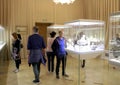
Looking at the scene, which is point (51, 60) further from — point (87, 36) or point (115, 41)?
point (115, 41)

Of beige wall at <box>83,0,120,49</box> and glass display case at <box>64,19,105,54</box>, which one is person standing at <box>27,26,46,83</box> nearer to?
glass display case at <box>64,19,105,54</box>

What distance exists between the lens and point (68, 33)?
7473 mm

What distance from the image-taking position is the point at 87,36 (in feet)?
20.2

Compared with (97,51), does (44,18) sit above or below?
above

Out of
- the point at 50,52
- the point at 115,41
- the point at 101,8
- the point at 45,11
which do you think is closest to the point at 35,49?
the point at 50,52

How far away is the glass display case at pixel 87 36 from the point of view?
5805mm

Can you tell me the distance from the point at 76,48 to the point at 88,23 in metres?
0.82

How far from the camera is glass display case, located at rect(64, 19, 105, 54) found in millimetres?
5805

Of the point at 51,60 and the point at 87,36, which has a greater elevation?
the point at 87,36

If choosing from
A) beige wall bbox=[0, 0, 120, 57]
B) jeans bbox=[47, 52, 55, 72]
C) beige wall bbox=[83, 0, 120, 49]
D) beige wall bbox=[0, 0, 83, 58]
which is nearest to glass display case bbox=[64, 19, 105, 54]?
jeans bbox=[47, 52, 55, 72]

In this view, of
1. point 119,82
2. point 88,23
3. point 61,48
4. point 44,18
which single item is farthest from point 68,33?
point 44,18

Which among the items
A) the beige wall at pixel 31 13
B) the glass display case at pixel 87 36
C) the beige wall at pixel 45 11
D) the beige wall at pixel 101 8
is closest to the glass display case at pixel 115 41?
the glass display case at pixel 87 36

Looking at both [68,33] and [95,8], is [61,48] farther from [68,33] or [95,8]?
[95,8]

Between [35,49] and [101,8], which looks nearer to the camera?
[35,49]
